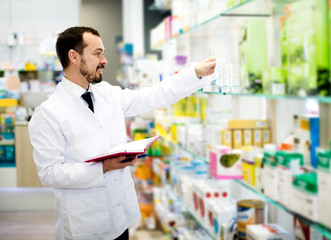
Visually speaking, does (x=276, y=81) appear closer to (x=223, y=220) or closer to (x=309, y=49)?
(x=309, y=49)

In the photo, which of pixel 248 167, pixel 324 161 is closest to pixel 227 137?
pixel 248 167

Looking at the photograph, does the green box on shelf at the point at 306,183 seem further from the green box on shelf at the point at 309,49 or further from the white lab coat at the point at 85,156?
the white lab coat at the point at 85,156

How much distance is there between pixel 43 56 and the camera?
654 centimetres

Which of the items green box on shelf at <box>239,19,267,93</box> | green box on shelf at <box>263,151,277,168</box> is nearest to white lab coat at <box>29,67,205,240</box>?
green box on shelf at <box>239,19,267,93</box>

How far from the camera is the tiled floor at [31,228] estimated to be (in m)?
→ 5.16

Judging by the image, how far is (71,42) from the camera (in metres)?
2.48

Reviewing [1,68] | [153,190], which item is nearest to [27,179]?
[1,68]

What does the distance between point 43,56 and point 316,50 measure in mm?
5644

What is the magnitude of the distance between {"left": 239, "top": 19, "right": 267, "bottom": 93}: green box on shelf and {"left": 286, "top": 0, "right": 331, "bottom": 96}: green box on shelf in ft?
1.21

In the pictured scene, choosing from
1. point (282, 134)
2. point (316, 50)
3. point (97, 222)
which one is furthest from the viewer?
point (282, 134)

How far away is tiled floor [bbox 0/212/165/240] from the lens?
516 centimetres

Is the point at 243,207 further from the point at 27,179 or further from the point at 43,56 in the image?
the point at 43,56

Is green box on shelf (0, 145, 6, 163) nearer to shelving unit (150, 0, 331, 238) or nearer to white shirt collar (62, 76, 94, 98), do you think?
shelving unit (150, 0, 331, 238)

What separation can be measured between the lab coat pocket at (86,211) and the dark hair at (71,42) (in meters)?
0.76
